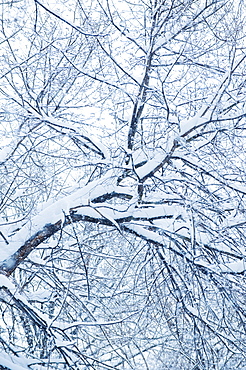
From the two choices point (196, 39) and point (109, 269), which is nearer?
point (196, 39)

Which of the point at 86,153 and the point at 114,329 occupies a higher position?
the point at 86,153

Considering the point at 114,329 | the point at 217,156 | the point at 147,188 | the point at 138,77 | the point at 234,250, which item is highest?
the point at 138,77

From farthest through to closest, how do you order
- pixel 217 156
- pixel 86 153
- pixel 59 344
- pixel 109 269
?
1. pixel 109 269
2. pixel 86 153
3. pixel 217 156
4. pixel 59 344

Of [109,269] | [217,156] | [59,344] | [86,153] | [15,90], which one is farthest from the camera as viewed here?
[109,269]

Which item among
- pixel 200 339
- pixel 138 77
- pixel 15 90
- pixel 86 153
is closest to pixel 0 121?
pixel 15 90

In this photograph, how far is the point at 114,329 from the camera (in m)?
4.66

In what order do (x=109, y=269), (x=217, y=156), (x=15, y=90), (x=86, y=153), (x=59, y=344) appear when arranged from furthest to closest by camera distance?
(x=109, y=269) < (x=86, y=153) < (x=15, y=90) < (x=217, y=156) < (x=59, y=344)

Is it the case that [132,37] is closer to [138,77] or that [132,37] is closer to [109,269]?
[138,77]

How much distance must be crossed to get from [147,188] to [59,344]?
169 centimetres

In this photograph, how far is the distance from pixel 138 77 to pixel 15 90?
122 centimetres

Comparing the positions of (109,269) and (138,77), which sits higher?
(138,77)

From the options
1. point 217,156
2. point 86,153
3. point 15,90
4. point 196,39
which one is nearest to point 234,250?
point 217,156

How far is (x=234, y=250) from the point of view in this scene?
393 centimetres

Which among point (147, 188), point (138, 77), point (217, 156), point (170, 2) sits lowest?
point (147, 188)
